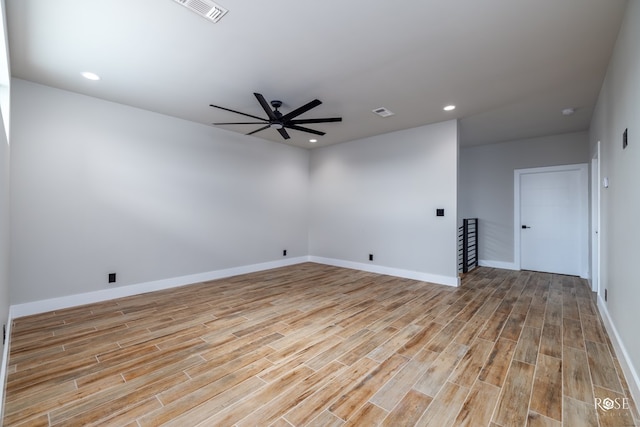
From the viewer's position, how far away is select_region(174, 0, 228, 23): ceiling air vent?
1979mm

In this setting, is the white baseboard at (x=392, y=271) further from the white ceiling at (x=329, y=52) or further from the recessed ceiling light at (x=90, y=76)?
the recessed ceiling light at (x=90, y=76)

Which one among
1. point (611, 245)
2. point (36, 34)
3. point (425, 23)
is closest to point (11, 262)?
point (36, 34)

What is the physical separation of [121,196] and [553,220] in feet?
24.9

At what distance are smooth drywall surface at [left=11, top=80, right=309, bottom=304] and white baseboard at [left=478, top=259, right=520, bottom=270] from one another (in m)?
4.79

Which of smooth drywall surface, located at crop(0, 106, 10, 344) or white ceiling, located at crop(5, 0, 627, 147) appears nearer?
smooth drywall surface, located at crop(0, 106, 10, 344)

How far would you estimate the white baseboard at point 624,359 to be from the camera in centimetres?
175

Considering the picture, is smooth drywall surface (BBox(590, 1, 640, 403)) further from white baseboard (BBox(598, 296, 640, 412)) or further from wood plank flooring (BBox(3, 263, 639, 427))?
wood plank flooring (BBox(3, 263, 639, 427))

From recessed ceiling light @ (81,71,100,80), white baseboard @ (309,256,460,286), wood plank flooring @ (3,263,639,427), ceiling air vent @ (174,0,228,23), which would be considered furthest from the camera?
white baseboard @ (309,256,460,286)

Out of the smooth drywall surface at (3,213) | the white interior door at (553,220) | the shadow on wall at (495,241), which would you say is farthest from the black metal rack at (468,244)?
the smooth drywall surface at (3,213)

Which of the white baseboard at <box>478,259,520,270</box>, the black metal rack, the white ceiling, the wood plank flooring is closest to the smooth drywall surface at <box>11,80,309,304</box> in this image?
the white ceiling

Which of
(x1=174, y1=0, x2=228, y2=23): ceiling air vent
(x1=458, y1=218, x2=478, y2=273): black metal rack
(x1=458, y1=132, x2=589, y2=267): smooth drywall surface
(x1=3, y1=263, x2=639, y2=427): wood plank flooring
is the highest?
(x1=174, y1=0, x2=228, y2=23): ceiling air vent

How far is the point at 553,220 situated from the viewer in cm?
541

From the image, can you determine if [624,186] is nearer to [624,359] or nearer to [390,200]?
[624,359]

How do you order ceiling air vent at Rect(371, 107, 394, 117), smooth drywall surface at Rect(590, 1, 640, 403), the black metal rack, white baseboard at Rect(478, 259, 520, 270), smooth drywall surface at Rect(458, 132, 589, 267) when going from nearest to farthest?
smooth drywall surface at Rect(590, 1, 640, 403)
ceiling air vent at Rect(371, 107, 394, 117)
smooth drywall surface at Rect(458, 132, 589, 267)
the black metal rack
white baseboard at Rect(478, 259, 520, 270)
